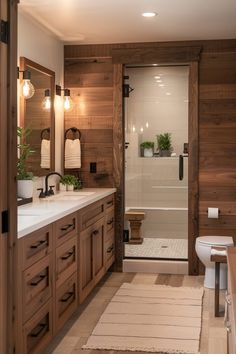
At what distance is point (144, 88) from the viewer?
596cm

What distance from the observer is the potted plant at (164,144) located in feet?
20.4

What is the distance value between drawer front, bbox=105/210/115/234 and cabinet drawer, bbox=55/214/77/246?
123cm

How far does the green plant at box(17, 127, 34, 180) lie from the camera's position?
159 inches

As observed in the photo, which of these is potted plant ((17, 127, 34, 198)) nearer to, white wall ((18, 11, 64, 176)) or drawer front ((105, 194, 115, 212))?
white wall ((18, 11, 64, 176))

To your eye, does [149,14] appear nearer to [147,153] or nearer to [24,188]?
[24,188]

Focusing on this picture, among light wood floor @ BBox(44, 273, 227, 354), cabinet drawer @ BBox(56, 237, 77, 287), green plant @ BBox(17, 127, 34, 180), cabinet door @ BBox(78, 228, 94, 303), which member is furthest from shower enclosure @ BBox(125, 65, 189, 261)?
cabinet drawer @ BBox(56, 237, 77, 287)

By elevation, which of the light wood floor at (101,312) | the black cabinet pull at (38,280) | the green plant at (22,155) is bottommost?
the light wood floor at (101,312)

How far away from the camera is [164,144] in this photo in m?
6.28

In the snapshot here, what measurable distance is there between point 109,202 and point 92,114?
0.98m

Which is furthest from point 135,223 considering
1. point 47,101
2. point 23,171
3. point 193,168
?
point 23,171

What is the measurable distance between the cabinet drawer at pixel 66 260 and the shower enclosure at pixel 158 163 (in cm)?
191

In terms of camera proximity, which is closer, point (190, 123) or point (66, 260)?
point (66, 260)

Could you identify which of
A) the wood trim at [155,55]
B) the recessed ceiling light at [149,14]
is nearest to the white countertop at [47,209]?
the wood trim at [155,55]

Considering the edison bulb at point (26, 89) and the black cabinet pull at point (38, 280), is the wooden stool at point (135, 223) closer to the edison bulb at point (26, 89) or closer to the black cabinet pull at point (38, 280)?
the edison bulb at point (26, 89)
